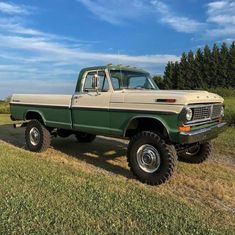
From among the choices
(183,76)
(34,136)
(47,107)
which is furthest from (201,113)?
(183,76)

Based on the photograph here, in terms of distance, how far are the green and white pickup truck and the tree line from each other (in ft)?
245

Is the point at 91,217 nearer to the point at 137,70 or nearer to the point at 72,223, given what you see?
the point at 72,223

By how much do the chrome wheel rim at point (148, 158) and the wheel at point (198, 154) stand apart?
151 centimetres

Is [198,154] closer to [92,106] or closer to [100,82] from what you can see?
[92,106]

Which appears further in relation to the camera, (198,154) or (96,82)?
(198,154)

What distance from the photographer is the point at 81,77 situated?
8.64 metres

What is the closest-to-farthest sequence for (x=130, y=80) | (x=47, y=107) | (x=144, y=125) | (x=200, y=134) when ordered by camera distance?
1. (x=200, y=134)
2. (x=144, y=125)
3. (x=130, y=80)
4. (x=47, y=107)

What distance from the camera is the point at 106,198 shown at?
5641 mm


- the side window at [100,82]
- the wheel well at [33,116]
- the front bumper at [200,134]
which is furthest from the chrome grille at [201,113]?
the wheel well at [33,116]

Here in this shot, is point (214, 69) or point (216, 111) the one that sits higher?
point (214, 69)

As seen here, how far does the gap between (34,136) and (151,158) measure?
13.4ft

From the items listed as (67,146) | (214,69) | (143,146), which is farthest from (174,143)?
(214,69)

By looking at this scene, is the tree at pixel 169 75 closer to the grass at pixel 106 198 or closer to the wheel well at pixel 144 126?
the grass at pixel 106 198

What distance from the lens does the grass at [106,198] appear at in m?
4.66
